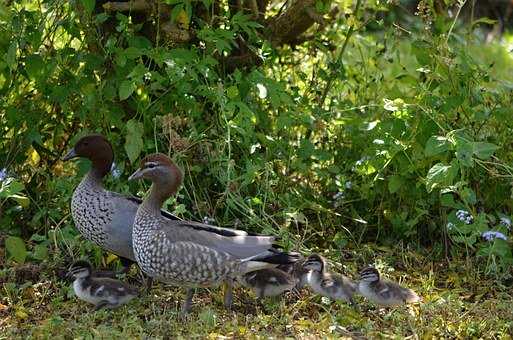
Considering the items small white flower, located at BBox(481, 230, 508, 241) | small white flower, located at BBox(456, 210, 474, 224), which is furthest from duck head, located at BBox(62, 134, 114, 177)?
small white flower, located at BBox(481, 230, 508, 241)

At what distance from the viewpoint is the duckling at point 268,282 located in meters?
6.22

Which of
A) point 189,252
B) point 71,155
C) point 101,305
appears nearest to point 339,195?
point 189,252

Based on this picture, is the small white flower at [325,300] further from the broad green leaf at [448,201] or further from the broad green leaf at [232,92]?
the broad green leaf at [232,92]

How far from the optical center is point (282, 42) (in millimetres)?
8008

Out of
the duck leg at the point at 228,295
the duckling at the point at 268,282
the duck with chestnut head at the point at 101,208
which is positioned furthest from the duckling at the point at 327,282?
the duck with chestnut head at the point at 101,208

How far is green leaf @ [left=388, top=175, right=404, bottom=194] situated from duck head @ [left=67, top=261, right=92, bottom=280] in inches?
78.7

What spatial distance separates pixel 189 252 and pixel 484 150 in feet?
5.97

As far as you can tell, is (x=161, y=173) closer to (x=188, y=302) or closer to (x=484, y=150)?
(x=188, y=302)

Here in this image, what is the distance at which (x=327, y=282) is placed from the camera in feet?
20.6

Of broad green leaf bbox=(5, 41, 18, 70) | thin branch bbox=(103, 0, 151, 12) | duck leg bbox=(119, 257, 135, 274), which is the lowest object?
duck leg bbox=(119, 257, 135, 274)

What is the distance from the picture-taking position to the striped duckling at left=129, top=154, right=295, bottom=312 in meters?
6.12

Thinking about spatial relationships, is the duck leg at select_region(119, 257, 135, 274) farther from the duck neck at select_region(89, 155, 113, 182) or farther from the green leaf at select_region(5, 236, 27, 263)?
the green leaf at select_region(5, 236, 27, 263)

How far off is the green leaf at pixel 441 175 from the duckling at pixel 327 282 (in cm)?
75

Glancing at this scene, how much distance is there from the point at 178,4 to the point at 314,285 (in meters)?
1.89
